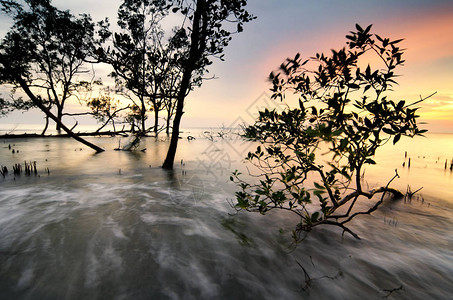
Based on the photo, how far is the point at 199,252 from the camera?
12.8ft

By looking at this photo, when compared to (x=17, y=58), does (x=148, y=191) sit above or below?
below

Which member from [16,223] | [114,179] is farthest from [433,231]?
[114,179]

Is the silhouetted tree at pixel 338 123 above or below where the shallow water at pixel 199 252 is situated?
above

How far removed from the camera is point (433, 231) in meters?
5.17

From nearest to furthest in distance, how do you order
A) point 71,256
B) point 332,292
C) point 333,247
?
1. point 332,292
2. point 71,256
3. point 333,247

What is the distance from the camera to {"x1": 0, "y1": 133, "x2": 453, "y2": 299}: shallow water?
118 inches

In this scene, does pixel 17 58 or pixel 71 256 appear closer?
pixel 71 256

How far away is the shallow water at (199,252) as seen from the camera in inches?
118

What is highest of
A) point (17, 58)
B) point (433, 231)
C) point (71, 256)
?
point (17, 58)

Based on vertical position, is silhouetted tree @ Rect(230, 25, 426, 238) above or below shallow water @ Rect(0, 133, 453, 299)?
above

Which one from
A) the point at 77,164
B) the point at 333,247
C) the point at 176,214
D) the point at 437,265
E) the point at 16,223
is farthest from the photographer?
the point at 77,164

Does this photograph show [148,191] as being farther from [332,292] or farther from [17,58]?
[17,58]

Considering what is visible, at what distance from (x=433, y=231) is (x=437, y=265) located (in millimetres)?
1997

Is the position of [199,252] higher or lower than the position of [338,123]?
lower
